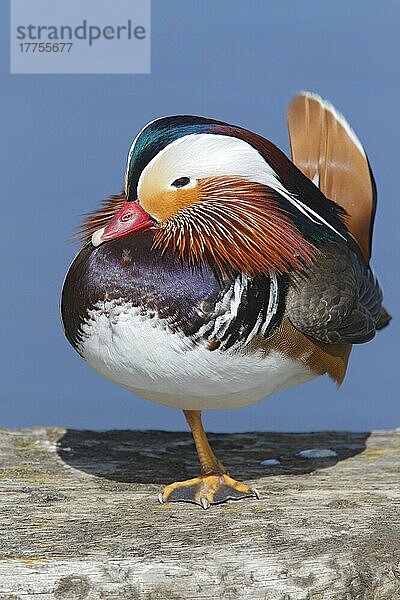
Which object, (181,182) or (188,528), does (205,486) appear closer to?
(188,528)

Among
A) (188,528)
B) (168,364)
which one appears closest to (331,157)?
(168,364)

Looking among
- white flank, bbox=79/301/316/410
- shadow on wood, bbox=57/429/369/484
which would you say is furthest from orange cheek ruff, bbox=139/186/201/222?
shadow on wood, bbox=57/429/369/484

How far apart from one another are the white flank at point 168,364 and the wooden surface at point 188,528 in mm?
142

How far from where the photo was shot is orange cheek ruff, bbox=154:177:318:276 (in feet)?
3.82

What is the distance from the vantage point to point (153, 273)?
1154mm

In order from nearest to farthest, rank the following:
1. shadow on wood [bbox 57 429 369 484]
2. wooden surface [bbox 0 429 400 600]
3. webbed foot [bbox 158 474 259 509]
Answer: wooden surface [bbox 0 429 400 600]
webbed foot [bbox 158 474 259 509]
shadow on wood [bbox 57 429 369 484]

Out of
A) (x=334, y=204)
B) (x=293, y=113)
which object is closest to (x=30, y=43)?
(x=293, y=113)

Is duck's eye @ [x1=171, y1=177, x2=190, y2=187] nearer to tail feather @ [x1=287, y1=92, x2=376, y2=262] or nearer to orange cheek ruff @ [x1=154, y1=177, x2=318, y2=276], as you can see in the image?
orange cheek ruff @ [x1=154, y1=177, x2=318, y2=276]

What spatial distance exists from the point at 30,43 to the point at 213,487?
92 cm

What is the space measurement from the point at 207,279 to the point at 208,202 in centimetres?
9

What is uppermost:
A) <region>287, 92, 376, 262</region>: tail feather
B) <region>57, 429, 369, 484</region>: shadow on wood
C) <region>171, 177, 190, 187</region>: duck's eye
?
<region>287, 92, 376, 262</region>: tail feather

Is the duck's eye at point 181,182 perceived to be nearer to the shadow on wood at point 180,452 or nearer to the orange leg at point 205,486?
the orange leg at point 205,486

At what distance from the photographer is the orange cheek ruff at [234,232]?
3.82ft

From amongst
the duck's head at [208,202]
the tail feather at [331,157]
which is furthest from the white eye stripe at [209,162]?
the tail feather at [331,157]
